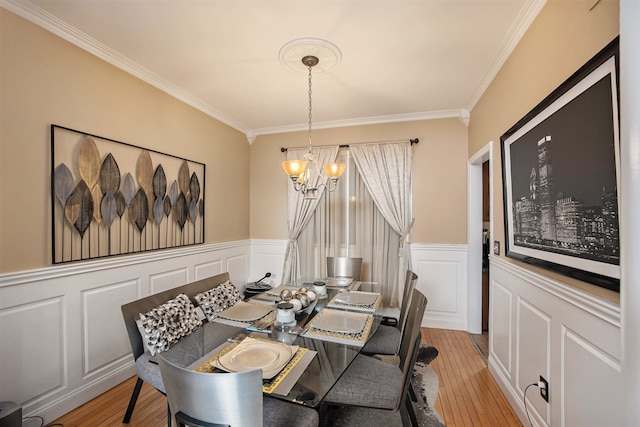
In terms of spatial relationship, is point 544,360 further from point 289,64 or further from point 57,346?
point 57,346

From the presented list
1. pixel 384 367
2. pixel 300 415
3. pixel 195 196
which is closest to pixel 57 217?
pixel 195 196

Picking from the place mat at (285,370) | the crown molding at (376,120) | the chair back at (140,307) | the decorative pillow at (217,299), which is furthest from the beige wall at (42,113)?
the crown molding at (376,120)

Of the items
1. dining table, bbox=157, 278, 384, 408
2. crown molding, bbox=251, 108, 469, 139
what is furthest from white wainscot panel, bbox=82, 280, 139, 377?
crown molding, bbox=251, 108, 469, 139

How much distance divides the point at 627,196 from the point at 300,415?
155 centimetres

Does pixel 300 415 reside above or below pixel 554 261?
below

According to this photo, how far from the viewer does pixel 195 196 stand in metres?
3.19

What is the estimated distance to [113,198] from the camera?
89.2 inches

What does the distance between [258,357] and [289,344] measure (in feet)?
0.72

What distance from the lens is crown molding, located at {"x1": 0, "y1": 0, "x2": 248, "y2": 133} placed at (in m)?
1.75

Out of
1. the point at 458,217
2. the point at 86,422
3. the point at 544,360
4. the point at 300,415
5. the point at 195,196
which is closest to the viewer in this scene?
the point at 300,415

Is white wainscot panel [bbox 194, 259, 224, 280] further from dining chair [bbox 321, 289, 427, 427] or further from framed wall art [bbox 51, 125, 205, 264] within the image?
dining chair [bbox 321, 289, 427, 427]

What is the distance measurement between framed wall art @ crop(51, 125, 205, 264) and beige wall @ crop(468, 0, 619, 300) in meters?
3.14

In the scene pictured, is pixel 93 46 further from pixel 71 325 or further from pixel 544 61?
pixel 544 61

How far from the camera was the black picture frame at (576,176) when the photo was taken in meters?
1.10
